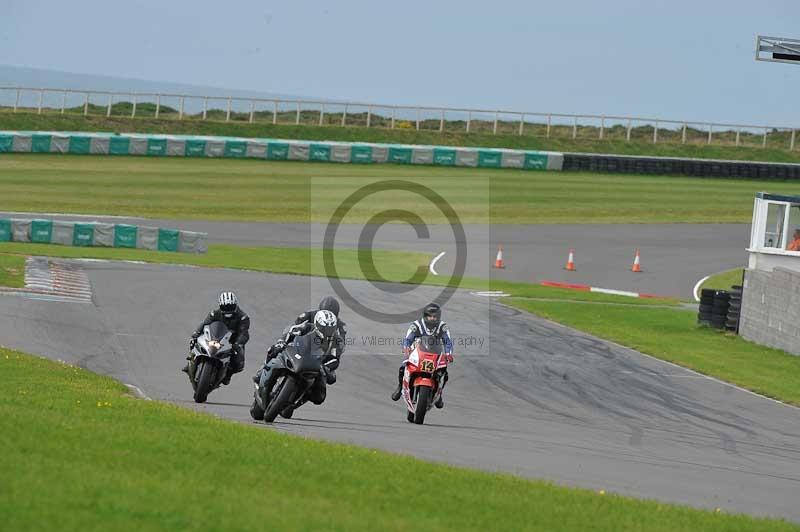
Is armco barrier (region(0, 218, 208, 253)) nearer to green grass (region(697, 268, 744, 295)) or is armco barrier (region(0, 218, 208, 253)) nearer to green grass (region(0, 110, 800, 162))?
green grass (region(697, 268, 744, 295))

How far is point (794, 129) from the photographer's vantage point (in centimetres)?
7881

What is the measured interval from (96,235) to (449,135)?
120ft

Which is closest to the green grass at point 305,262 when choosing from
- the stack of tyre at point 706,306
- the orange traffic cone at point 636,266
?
the stack of tyre at point 706,306

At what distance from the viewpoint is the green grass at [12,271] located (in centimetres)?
2762

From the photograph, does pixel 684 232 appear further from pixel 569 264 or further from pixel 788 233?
pixel 788 233

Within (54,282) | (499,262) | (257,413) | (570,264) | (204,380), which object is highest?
(570,264)

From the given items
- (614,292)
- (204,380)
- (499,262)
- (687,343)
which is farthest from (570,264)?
(204,380)

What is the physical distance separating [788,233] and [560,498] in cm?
2063

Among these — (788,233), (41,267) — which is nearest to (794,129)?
(788,233)

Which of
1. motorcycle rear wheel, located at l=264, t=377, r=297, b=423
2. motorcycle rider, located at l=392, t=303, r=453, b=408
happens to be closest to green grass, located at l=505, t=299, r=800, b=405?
motorcycle rider, located at l=392, t=303, r=453, b=408

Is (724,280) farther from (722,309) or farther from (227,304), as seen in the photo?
(227,304)

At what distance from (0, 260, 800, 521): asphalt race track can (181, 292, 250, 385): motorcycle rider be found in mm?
619

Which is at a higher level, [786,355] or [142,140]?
[142,140]

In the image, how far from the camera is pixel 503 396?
18.7 metres
